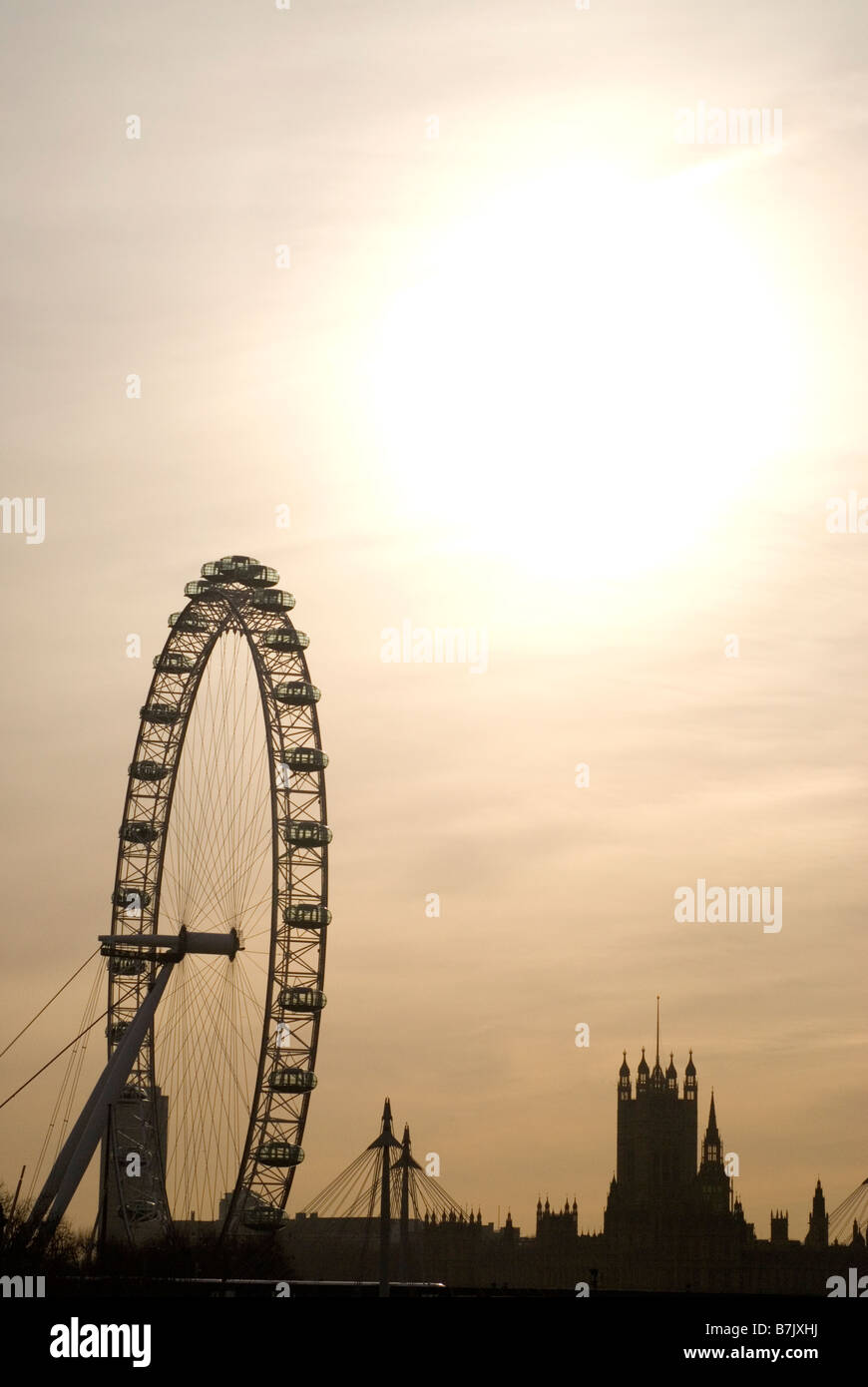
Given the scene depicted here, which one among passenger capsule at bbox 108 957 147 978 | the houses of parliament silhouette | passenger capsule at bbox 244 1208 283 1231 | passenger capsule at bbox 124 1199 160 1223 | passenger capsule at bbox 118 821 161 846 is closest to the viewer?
passenger capsule at bbox 244 1208 283 1231

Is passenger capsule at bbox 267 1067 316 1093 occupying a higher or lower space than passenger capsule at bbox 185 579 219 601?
lower

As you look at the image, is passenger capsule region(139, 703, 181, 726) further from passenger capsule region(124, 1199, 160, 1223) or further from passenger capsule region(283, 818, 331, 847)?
passenger capsule region(124, 1199, 160, 1223)

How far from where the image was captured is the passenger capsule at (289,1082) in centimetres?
7062

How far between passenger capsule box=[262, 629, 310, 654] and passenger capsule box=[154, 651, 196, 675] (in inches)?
160

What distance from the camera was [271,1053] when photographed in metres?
70.8

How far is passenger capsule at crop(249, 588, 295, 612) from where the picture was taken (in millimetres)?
74750

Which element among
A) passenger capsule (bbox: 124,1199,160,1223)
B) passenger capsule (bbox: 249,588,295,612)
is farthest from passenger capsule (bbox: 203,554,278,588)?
passenger capsule (bbox: 124,1199,160,1223)

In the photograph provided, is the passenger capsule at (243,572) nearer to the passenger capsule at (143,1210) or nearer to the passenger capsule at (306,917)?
the passenger capsule at (306,917)

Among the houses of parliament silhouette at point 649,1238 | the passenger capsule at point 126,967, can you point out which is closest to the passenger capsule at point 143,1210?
the passenger capsule at point 126,967

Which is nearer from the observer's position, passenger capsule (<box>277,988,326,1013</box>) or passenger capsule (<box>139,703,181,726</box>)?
passenger capsule (<box>277,988,326,1013</box>)
